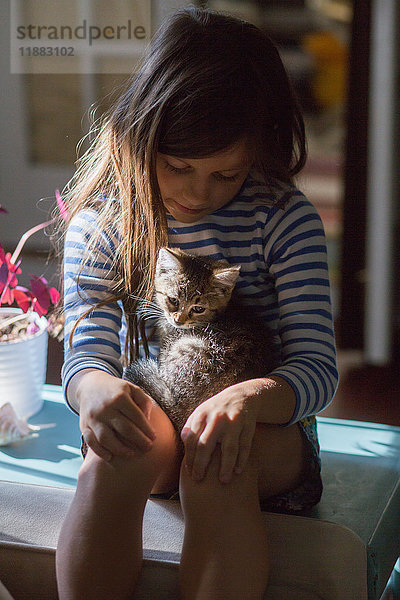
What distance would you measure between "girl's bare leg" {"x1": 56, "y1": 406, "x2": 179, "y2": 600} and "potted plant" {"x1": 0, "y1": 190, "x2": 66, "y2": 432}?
44cm

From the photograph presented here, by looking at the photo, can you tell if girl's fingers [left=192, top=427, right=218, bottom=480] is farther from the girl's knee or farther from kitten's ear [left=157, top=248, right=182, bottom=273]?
kitten's ear [left=157, top=248, right=182, bottom=273]

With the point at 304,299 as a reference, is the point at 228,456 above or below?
below

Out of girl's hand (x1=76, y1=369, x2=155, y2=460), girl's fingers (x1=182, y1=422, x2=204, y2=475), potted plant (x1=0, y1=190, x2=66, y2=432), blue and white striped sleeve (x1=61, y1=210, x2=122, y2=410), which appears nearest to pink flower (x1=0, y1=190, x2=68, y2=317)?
potted plant (x1=0, y1=190, x2=66, y2=432)

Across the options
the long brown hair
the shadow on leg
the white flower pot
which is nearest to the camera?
the shadow on leg

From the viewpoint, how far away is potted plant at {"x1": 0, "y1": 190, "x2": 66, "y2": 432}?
122cm

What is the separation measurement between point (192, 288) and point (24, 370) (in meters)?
0.43

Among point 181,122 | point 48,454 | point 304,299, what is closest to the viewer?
point 181,122

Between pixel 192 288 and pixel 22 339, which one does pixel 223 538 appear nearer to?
pixel 192 288

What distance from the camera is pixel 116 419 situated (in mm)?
807

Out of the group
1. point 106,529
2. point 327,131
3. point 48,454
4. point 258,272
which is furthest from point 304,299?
point 327,131

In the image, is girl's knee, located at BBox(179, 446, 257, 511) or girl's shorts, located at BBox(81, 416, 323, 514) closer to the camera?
girl's knee, located at BBox(179, 446, 257, 511)

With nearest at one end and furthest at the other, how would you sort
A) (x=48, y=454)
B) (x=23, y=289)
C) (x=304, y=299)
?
(x=304, y=299) → (x=48, y=454) → (x=23, y=289)

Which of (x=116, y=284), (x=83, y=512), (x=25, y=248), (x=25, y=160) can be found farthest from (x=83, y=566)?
(x=25, y=160)

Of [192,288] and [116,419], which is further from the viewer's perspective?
[192,288]
